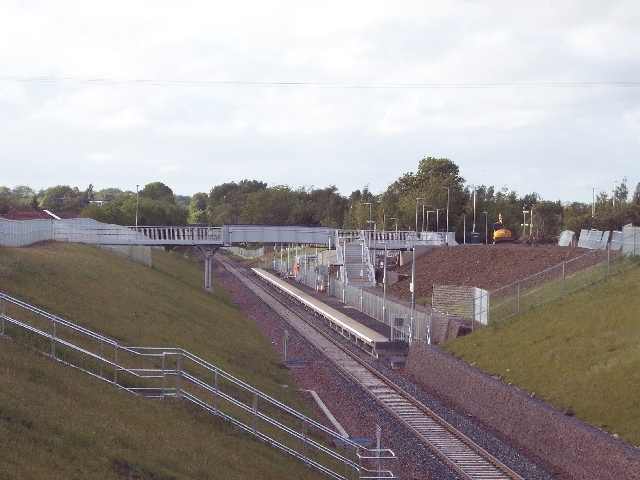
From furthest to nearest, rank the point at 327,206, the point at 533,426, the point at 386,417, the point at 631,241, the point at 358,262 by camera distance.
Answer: the point at 327,206 < the point at 358,262 < the point at 631,241 < the point at 386,417 < the point at 533,426

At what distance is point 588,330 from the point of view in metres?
26.4

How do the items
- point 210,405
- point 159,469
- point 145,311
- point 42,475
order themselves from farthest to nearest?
point 145,311 < point 210,405 < point 159,469 < point 42,475

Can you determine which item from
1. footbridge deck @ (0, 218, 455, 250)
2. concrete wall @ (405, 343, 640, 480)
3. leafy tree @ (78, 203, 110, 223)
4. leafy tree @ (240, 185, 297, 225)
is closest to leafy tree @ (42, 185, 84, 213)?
leafy tree @ (240, 185, 297, 225)

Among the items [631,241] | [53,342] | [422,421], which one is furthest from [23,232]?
[631,241]

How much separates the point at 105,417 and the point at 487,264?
140 feet

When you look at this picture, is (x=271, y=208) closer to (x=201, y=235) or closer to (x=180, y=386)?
(x=201, y=235)

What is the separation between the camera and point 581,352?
24.8 m

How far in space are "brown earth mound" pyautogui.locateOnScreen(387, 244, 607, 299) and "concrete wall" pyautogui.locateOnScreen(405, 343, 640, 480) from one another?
1349cm

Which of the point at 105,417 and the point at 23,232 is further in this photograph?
the point at 23,232

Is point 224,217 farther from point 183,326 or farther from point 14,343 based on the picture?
point 14,343

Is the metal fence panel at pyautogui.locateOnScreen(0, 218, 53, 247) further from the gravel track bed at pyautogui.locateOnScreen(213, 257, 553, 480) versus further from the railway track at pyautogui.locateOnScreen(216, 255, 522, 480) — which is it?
the railway track at pyautogui.locateOnScreen(216, 255, 522, 480)

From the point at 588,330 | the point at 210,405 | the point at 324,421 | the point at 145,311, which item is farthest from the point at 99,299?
the point at 588,330

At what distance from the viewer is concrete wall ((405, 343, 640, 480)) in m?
17.4

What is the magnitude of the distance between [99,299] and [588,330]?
18.3 meters
